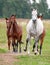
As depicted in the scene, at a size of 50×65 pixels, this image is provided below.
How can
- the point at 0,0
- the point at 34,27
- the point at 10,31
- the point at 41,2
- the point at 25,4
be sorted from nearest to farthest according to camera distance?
1. the point at 34,27
2. the point at 10,31
3. the point at 0,0
4. the point at 25,4
5. the point at 41,2

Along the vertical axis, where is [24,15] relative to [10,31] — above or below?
below

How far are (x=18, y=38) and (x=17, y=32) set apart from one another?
31 centimetres

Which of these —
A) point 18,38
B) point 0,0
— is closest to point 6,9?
point 0,0

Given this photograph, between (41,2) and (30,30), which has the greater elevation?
(30,30)

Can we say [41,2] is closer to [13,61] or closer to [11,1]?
[11,1]

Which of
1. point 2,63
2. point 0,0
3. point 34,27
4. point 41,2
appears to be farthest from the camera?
point 41,2

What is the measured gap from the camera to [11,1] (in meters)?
109

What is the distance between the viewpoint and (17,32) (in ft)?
55.8

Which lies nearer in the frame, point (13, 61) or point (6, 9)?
point (13, 61)

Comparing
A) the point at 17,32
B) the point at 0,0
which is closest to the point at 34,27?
the point at 17,32

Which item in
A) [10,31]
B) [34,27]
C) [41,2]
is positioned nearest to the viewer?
[34,27]

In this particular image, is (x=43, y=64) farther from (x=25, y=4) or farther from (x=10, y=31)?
(x=25, y=4)

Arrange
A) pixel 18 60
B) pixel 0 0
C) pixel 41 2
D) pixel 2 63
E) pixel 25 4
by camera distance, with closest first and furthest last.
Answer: pixel 2 63, pixel 18 60, pixel 0 0, pixel 25 4, pixel 41 2

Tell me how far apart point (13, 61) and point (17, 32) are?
4.34 meters
